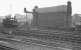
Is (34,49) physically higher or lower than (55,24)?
lower

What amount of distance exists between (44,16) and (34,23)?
409cm

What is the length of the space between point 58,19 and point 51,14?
2545 mm

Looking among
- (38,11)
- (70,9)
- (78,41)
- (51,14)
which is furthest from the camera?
(38,11)

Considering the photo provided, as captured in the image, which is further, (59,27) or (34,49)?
(59,27)

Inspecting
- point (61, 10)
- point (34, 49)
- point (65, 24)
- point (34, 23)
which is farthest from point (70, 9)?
point (34, 49)

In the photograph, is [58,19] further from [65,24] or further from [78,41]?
[78,41]

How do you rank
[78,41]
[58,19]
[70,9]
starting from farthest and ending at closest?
[58,19] → [70,9] → [78,41]

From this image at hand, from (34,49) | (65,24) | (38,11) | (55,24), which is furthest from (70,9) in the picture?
(34,49)

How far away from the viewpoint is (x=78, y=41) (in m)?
11.7

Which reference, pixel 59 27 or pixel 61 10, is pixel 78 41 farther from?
pixel 61 10

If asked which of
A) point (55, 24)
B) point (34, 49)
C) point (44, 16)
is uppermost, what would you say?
point (44, 16)

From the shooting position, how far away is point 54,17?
22.2 meters

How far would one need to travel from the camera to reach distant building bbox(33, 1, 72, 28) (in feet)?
65.6

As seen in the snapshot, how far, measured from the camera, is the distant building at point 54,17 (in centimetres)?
2000
